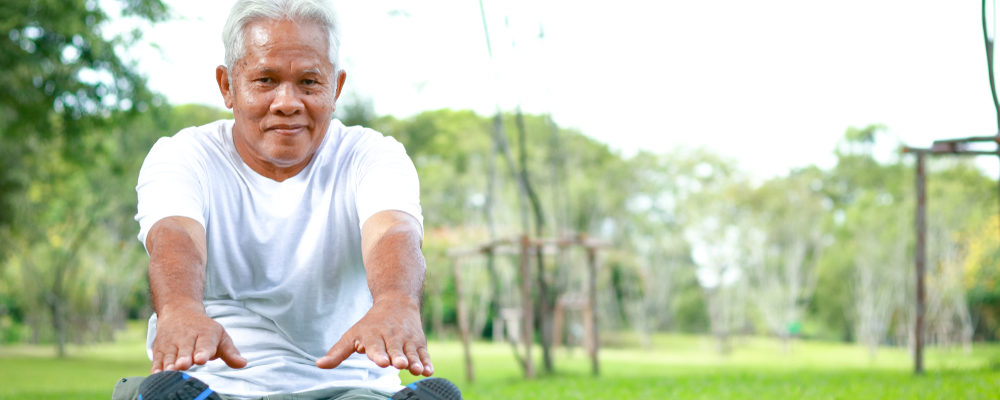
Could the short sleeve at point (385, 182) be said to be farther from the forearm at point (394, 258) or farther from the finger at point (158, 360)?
Answer: the finger at point (158, 360)

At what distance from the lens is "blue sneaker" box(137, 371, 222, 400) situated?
1.37 meters

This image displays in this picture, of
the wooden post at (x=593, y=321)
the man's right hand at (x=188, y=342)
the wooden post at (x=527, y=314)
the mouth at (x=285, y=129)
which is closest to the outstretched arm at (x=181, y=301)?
the man's right hand at (x=188, y=342)

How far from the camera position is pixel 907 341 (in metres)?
36.9

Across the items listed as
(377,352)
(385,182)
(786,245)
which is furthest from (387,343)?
(786,245)

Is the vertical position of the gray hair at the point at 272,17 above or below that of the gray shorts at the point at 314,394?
above

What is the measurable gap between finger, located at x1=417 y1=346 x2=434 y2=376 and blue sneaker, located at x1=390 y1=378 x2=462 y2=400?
2cm

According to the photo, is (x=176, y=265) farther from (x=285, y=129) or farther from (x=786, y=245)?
(x=786, y=245)

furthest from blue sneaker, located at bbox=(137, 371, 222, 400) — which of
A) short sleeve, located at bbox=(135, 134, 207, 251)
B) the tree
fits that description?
the tree

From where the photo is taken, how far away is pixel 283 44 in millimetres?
1762

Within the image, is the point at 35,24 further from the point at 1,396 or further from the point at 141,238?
the point at 141,238

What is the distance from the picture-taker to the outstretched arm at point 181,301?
4.73ft

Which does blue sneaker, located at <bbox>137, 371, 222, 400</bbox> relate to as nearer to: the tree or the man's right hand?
the man's right hand

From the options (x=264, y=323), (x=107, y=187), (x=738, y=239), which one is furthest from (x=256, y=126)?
(x=738, y=239)

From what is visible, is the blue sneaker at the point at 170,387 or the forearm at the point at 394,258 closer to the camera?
the blue sneaker at the point at 170,387
